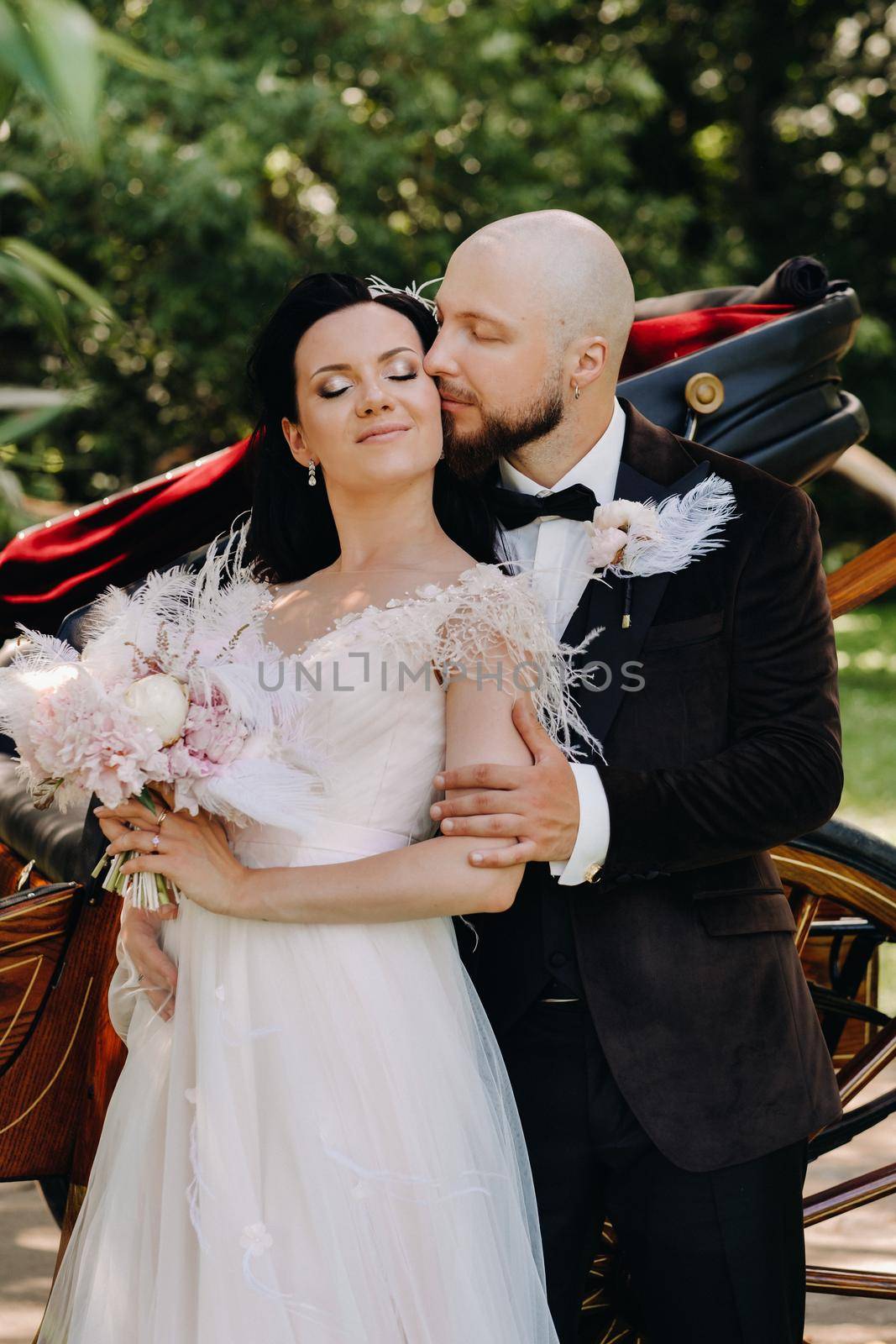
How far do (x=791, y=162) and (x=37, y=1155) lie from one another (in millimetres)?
15725

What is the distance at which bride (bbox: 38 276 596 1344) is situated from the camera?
1783 millimetres

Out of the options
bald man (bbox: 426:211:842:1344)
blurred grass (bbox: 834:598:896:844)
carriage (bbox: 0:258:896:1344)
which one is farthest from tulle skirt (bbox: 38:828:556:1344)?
blurred grass (bbox: 834:598:896:844)

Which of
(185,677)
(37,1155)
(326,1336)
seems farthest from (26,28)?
(37,1155)

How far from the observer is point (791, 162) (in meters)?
15.7

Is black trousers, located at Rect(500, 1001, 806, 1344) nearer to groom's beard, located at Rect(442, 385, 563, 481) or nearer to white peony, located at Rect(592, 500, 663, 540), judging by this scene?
white peony, located at Rect(592, 500, 663, 540)

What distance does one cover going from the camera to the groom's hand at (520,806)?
1750mm

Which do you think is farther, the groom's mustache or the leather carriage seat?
the leather carriage seat

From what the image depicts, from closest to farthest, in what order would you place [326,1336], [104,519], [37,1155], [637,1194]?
1. [326,1336]
2. [637,1194]
3. [37,1155]
4. [104,519]

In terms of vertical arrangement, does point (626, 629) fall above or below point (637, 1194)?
above

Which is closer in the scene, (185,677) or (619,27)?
(185,677)

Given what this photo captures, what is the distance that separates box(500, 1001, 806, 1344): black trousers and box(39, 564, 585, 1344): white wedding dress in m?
0.07

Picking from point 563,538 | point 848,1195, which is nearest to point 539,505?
point 563,538

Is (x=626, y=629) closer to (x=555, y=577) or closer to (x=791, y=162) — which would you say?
(x=555, y=577)

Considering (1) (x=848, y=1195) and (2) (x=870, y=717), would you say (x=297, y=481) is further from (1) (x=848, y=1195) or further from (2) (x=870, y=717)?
(2) (x=870, y=717)
